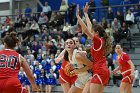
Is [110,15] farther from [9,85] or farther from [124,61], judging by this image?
[9,85]

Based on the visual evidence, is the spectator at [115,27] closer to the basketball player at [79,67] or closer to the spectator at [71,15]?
the spectator at [71,15]

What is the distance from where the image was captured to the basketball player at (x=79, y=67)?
8305mm

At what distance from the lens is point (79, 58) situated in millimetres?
8328

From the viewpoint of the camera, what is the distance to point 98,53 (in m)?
8.06

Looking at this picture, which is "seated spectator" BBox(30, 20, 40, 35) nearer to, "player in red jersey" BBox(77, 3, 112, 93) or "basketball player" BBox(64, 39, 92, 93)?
"basketball player" BBox(64, 39, 92, 93)

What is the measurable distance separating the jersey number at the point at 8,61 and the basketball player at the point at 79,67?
68.3 inches

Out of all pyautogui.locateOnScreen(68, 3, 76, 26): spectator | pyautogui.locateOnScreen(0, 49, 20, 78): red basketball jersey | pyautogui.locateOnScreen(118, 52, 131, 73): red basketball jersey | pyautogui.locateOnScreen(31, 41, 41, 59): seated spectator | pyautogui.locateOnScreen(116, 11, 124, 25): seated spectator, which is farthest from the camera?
pyautogui.locateOnScreen(68, 3, 76, 26): spectator

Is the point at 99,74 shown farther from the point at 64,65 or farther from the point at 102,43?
the point at 64,65

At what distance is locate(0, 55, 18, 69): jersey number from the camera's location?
7008 millimetres

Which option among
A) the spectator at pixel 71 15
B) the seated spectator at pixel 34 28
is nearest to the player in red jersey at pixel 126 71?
the spectator at pixel 71 15

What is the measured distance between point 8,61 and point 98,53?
1.98m

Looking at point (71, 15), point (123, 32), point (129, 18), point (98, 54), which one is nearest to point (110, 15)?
point (129, 18)

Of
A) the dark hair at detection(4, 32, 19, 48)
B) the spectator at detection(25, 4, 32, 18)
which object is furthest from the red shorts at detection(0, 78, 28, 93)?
the spectator at detection(25, 4, 32, 18)

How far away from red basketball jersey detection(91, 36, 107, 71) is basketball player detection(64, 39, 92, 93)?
17 cm
